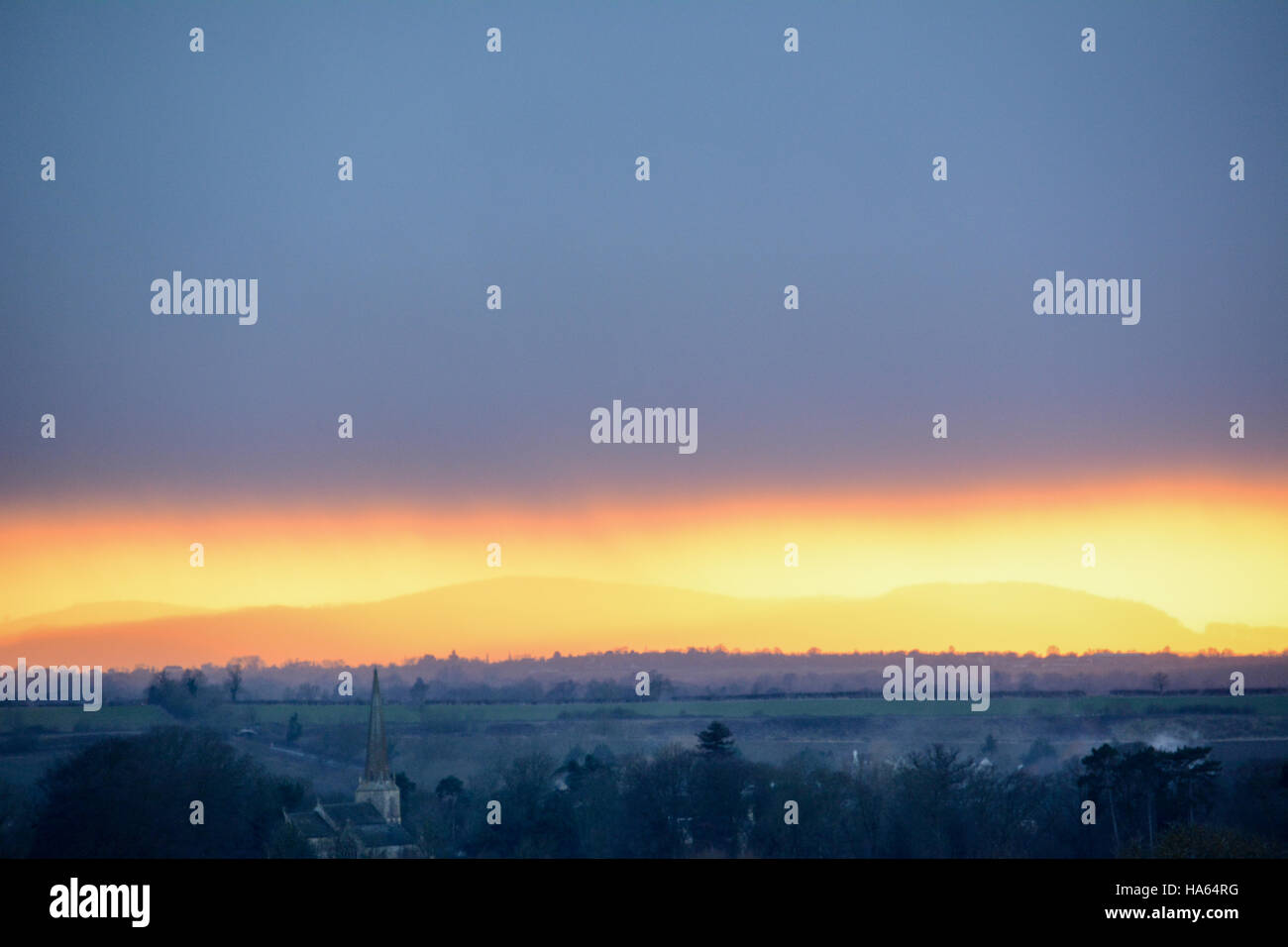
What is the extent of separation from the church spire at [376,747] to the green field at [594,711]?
38.1ft

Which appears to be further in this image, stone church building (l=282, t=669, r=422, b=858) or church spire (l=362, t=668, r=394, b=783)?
church spire (l=362, t=668, r=394, b=783)

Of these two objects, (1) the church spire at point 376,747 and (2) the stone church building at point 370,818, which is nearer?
(2) the stone church building at point 370,818

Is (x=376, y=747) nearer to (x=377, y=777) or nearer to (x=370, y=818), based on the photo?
(x=377, y=777)

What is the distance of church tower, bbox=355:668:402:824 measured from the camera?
8394 centimetres

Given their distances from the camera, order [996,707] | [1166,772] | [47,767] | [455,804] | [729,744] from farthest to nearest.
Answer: [996,707] → [729,744] → [455,804] → [47,767] → [1166,772]

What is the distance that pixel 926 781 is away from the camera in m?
71.9

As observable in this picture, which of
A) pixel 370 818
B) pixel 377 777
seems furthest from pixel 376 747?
pixel 370 818

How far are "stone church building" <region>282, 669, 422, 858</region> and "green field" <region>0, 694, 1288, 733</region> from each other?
12.2 meters

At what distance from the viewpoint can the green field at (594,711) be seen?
87.7 meters

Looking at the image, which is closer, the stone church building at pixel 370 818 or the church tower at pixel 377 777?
the stone church building at pixel 370 818
